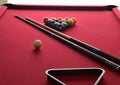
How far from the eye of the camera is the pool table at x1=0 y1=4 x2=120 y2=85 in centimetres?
114

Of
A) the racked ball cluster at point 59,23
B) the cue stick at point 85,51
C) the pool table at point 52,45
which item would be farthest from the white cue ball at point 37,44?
the racked ball cluster at point 59,23

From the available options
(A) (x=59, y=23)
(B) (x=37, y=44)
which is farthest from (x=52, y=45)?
(A) (x=59, y=23)

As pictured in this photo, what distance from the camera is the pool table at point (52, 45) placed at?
114 cm

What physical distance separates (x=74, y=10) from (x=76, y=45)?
3.29 feet

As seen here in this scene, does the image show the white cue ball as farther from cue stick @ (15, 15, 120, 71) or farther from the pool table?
cue stick @ (15, 15, 120, 71)


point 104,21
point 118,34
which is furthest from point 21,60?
point 104,21

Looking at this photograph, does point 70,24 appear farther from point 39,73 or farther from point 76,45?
point 39,73

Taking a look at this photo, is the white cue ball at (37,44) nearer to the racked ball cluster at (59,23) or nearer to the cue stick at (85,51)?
the cue stick at (85,51)

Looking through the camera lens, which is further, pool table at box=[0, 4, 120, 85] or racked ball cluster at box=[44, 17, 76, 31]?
racked ball cluster at box=[44, 17, 76, 31]

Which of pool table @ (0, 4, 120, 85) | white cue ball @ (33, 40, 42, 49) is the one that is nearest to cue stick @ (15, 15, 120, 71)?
pool table @ (0, 4, 120, 85)

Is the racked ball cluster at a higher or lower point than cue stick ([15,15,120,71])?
higher

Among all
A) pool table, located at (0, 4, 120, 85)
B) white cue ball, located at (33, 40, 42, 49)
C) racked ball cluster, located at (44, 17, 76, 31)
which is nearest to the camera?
pool table, located at (0, 4, 120, 85)

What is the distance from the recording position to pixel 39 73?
117 centimetres

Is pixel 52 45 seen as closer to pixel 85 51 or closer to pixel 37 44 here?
pixel 37 44
